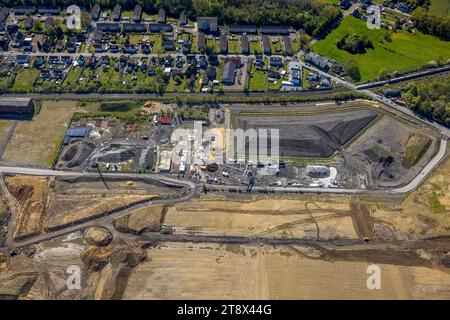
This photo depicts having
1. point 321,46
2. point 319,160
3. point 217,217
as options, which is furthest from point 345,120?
point 217,217

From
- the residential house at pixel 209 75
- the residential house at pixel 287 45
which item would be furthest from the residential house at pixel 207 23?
the residential house at pixel 287 45

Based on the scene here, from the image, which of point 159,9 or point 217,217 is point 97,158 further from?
point 159,9

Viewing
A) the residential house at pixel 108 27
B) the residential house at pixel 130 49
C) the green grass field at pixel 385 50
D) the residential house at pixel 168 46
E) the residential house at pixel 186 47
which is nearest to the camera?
the green grass field at pixel 385 50

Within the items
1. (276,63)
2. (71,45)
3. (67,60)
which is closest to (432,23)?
(276,63)

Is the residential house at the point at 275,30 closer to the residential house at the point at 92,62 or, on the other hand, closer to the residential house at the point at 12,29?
the residential house at the point at 92,62

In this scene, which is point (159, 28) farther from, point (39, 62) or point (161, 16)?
point (39, 62)

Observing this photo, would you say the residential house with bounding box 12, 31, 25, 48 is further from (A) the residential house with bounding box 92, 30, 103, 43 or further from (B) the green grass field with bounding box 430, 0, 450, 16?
(B) the green grass field with bounding box 430, 0, 450, 16
